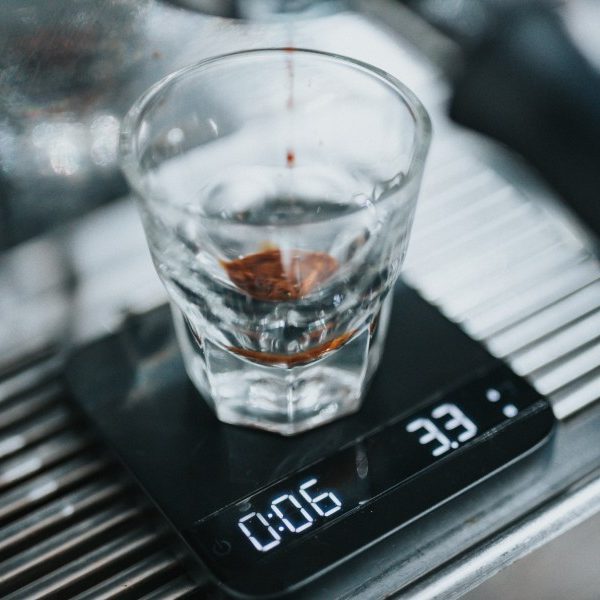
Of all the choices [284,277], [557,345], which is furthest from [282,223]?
[557,345]

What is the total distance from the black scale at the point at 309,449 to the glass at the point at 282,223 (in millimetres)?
13

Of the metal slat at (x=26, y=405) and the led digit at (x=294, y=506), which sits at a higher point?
the metal slat at (x=26, y=405)

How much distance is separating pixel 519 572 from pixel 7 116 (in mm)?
341

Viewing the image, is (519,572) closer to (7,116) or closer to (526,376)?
(526,376)

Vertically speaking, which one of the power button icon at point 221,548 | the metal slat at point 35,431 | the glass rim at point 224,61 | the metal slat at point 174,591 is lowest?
the metal slat at point 174,591

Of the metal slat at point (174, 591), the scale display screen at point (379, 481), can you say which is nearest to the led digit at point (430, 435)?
the scale display screen at point (379, 481)

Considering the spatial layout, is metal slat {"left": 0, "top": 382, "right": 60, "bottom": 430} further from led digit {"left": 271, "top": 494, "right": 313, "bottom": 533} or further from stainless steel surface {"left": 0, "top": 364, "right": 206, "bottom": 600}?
led digit {"left": 271, "top": 494, "right": 313, "bottom": 533}

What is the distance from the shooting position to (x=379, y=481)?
358mm

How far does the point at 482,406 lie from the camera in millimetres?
384

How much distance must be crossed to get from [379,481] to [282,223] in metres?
0.11

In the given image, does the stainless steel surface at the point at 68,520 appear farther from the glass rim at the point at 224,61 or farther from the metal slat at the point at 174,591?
the glass rim at the point at 224,61

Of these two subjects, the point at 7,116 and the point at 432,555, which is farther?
the point at 7,116

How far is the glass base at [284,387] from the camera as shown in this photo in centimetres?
38

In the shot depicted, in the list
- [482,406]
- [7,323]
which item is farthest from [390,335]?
[7,323]
